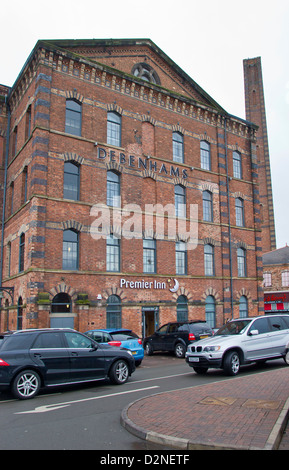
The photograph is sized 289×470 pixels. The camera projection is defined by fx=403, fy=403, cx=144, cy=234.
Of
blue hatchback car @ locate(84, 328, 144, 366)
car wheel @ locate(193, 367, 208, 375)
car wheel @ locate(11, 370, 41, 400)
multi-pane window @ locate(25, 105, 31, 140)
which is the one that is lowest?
car wheel @ locate(193, 367, 208, 375)

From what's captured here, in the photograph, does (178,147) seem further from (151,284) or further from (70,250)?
(70,250)

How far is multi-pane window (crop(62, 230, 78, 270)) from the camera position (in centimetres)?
1980

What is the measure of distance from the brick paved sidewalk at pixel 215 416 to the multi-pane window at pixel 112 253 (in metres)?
12.5

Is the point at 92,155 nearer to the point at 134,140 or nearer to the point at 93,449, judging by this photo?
the point at 134,140

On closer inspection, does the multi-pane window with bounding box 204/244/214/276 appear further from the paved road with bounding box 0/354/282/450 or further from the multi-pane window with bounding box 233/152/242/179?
the paved road with bounding box 0/354/282/450

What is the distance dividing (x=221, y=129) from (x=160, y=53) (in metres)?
6.57

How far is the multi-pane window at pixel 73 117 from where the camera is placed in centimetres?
2123

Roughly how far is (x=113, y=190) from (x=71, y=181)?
2528mm

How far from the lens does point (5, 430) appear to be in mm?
6371

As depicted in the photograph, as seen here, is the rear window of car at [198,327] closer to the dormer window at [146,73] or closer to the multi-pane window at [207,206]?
the multi-pane window at [207,206]

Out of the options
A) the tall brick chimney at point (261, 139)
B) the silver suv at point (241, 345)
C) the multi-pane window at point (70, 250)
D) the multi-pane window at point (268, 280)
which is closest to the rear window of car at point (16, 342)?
the silver suv at point (241, 345)

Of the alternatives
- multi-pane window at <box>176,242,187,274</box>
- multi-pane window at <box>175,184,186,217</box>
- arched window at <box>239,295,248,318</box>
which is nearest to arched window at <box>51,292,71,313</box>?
multi-pane window at <box>176,242,187,274</box>

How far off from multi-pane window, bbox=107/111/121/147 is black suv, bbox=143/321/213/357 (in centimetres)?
1083

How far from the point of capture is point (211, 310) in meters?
25.3
